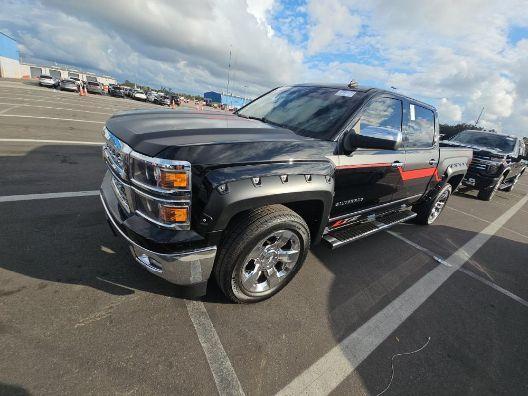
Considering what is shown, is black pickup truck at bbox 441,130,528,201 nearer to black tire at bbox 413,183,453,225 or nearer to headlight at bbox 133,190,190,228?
black tire at bbox 413,183,453,225

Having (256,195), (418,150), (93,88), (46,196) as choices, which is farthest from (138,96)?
(256,195)

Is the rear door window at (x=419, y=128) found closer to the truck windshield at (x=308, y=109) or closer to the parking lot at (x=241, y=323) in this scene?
the truck windshield at (x=308, y=109)

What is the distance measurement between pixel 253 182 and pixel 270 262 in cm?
88

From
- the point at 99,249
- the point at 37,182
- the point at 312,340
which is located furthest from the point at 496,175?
the point at 37,182

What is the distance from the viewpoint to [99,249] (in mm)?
2955

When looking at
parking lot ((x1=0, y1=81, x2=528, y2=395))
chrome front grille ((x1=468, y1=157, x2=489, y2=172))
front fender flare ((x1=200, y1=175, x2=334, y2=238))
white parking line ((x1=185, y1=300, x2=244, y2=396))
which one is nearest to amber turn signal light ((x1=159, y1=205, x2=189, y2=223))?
front fender flare ((x1=200, y1=175, x2=334, y2=238))

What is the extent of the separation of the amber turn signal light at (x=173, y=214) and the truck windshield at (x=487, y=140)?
9.69 meters

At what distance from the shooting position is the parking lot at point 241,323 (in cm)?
188

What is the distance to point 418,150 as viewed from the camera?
3.88 m

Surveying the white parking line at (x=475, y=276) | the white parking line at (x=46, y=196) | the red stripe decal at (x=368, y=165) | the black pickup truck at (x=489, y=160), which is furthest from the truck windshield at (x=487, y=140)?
the white parking line at (x=46, y=196)

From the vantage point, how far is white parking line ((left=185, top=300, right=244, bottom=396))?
1.86 metres

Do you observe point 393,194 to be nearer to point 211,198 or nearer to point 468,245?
point 468,245

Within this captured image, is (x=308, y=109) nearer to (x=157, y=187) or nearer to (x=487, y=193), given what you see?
(x=157, y=187)

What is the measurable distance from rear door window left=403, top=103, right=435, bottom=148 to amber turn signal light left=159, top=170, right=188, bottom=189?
2920 millimetres
